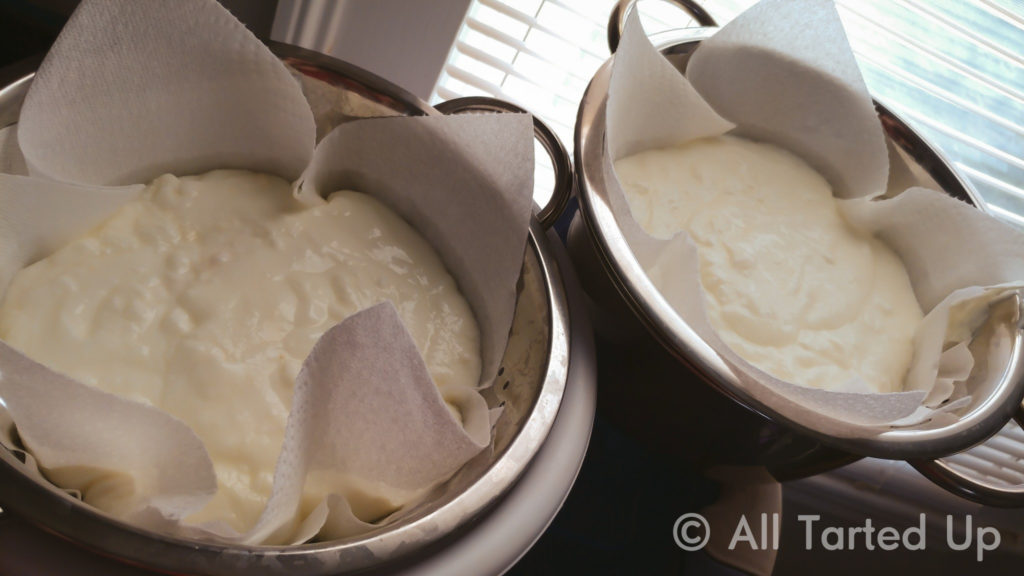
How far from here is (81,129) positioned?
553mm

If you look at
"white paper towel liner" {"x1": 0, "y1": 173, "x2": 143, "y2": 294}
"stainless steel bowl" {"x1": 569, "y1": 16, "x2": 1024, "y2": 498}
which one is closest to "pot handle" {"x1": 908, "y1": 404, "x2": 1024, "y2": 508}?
"stainless steel bowl" {"x1": 569, "y1": 16, "x2": 1024, "y2": 498}

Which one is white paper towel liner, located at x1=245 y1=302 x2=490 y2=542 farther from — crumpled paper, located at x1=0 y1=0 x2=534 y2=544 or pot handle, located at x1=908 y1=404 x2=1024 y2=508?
pot handle, located at x1=908 y1=404 x2=1024 y2=508

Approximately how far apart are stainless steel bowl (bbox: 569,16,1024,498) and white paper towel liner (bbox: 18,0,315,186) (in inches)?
9.0

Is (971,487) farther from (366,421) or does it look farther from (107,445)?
(107,445)

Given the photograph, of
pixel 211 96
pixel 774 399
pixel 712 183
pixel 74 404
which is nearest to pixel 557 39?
pixel 712 183

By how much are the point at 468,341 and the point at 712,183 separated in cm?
29

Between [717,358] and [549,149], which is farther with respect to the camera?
[549,149]

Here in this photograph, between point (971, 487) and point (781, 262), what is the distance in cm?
23

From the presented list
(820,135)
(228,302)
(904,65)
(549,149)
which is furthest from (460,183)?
(904,65)

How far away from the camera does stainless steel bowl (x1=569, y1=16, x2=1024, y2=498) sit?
0.52 m

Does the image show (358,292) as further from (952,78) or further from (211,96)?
(952,78)

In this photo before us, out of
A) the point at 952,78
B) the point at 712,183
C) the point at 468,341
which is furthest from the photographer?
the point at 952,78

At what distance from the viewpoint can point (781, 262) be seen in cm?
71

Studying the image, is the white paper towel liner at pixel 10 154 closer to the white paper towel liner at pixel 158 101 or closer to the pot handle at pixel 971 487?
the white paper towel liner at pixel 158 101
